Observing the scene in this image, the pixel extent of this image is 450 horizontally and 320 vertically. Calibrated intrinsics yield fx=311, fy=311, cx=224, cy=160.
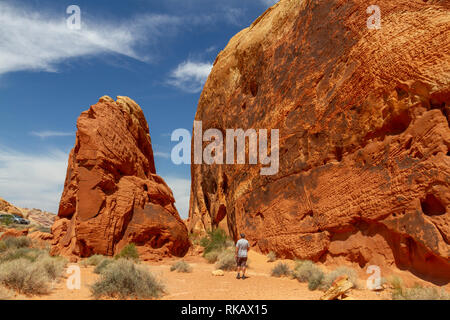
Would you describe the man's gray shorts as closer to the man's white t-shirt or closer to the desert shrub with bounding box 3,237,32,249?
the man's white t-shirt

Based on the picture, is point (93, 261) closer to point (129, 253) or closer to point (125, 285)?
point (129, 253)

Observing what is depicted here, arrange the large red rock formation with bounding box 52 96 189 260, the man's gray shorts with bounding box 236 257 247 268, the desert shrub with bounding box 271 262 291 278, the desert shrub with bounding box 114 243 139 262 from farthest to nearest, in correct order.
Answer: the large red rock formation with bounding box 52 96 189 260 → the desert shrub with bounding box 114 243 139 262 → the desert shrub with bounding box 271 262 291 278 → the man's gray shorts with bounding box 236 257 247 268

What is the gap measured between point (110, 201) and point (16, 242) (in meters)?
5.24

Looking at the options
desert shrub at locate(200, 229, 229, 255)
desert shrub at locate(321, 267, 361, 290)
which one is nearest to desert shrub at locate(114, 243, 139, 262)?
desert shrub at locate(200, 229, 229, 255)

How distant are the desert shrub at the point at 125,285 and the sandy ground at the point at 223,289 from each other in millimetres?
268

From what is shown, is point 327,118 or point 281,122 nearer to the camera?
point 327,118

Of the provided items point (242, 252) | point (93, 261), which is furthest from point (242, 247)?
point (93, 261)

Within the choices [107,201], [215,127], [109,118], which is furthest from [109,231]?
[215,127]

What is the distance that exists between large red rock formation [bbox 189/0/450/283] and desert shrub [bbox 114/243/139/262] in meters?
5.43

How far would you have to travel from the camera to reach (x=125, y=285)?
287 inches

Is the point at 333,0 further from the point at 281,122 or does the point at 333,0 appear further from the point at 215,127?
the point at 215,127

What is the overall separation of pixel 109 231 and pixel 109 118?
251 inches

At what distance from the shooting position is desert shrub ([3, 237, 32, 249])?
14.8m

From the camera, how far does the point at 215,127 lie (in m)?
22.0
